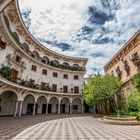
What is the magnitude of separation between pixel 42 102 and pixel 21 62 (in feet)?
34.8

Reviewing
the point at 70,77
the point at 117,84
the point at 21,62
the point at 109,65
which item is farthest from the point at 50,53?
the point at 117,84

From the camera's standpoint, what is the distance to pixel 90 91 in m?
22.8

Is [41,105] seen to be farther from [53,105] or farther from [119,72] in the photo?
[119,72]

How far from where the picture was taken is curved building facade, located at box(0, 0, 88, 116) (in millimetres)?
17672

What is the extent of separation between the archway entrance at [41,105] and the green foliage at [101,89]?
10.8 metres

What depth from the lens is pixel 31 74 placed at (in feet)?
86.0

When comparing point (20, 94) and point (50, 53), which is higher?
point (50, 53)

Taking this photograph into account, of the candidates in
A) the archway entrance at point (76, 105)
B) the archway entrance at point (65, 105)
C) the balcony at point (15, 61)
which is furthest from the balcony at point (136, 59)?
the archway entrance at point (65, 105)

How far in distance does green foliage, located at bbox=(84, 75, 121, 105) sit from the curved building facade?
8.61 metres

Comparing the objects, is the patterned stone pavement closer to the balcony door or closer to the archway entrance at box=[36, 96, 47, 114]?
the balcony door

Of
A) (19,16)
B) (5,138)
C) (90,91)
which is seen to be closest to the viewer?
(5,138)

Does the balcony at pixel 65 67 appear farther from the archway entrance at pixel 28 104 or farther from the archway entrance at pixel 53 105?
the archway entrance at pixel 28 104

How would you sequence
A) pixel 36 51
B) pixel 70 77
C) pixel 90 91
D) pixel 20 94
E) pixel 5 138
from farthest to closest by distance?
pixel 70 77 < pixel 36 51 < pixel 90 91 < pixel 20 94 < pixel 5 138

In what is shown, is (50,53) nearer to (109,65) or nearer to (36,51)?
(36,51)
